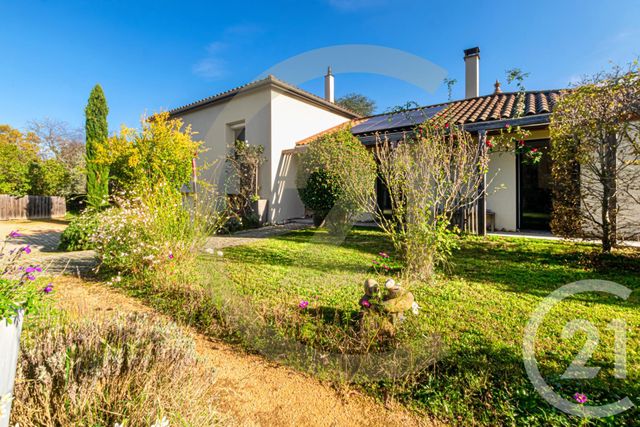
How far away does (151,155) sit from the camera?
10375 mm

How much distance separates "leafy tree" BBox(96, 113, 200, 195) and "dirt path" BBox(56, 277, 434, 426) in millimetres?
8589

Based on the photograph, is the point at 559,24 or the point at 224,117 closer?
the point at 559,24

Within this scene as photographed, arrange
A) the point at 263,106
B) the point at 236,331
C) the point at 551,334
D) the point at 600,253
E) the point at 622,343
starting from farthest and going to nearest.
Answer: the point at 263,106 < the point at 600,253 < the point at 236,331 < the point at 551,334 < the point at 622,343

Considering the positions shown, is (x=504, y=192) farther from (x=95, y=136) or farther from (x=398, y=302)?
(x=95, y=136)

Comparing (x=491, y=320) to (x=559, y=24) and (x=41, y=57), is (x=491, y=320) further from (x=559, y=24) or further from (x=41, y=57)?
(x=41, y=57)

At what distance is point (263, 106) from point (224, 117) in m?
2.90

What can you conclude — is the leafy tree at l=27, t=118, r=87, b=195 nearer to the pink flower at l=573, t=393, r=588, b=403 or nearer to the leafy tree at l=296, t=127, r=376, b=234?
the leafy tree at l=296, t=127, r=376, b=234

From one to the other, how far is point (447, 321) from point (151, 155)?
10554 millimetres

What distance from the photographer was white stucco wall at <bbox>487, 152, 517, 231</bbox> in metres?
9.79

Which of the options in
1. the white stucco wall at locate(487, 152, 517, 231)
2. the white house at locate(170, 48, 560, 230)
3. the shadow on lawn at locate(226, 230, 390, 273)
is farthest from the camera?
the white stucco wall at locate(487, 152, 517, 231)

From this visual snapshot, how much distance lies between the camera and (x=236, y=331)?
3.42 metres

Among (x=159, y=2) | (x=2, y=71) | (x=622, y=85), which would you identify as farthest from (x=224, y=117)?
(x=622, y=85)

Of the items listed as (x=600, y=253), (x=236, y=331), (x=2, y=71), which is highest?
(x=2, y=71)

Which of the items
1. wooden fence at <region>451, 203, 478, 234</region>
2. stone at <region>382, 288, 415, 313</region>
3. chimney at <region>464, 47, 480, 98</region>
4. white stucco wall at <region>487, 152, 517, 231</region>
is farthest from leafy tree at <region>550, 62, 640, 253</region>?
chimney at <region>464, 47, 480, 98</region>
